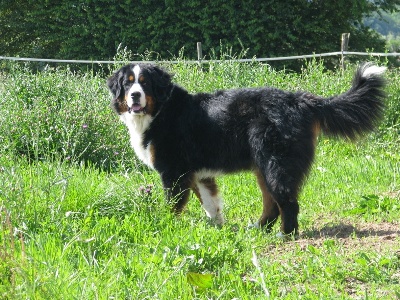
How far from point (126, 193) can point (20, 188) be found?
0.98 meters

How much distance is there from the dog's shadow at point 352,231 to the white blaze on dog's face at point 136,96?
1.90 meters

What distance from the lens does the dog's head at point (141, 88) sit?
19.9ft

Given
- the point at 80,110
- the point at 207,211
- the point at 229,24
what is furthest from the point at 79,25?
the point at 207,211

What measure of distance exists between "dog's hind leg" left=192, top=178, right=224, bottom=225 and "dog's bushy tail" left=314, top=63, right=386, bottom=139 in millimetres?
1216

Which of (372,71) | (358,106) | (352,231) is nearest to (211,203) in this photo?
(352,231)

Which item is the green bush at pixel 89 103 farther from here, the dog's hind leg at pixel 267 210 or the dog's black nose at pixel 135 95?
the dog's hind leg at pixel 267 210

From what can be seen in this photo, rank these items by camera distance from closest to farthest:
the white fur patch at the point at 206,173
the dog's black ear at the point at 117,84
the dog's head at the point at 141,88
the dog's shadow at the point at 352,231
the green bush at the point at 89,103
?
the dog's shadow at the point at 352,231 → the white fur patch at the point at 206,173 → the dog's head at the point at 141,88 → the dog's black ear at the point at 117,84 → the green bush at the point at 89,103

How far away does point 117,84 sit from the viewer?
6242 millimetres

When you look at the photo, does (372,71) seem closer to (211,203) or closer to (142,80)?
(211,203)

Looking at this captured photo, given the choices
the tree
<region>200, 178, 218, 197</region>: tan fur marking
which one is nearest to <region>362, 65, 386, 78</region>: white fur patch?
<region>200, 178, 218, 197</region>: tan fur marking

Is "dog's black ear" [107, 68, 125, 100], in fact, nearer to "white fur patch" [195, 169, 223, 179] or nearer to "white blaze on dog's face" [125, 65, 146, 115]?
"white blaze on dog's face" [125, 65, 146, 115]

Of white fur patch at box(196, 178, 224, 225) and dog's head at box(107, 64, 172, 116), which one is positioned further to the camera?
dog's head at box(107, 64, 172, 116)

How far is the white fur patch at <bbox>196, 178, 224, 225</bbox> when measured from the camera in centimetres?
595

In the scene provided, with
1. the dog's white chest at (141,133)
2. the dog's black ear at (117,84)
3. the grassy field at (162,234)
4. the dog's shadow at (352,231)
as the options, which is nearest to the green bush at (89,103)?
the grassy field at (162,234)
